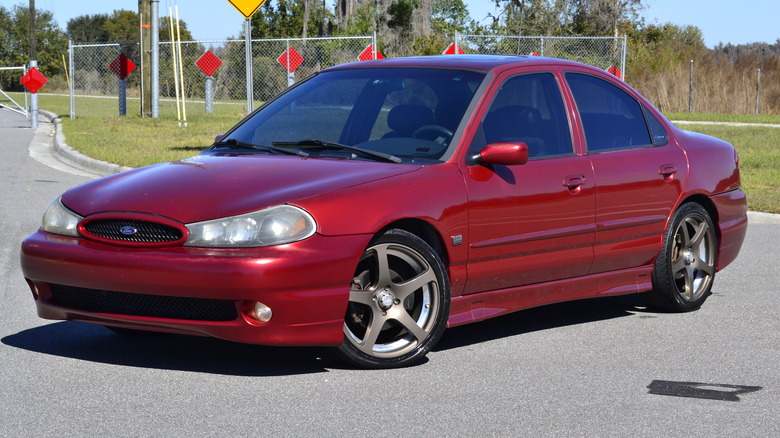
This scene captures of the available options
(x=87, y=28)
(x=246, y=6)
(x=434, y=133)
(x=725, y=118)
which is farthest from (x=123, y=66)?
(x=87, y=28)

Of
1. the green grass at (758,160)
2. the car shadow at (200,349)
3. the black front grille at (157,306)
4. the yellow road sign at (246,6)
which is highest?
the yellow road sign at (246,6)

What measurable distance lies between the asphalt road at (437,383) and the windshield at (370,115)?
107cm

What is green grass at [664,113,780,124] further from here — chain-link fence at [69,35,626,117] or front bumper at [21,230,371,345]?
front bumper at [21,230,371,345]

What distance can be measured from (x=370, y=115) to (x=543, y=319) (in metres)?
1.67

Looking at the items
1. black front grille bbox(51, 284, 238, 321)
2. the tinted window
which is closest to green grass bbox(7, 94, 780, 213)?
the tinted window

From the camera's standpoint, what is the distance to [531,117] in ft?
20.9

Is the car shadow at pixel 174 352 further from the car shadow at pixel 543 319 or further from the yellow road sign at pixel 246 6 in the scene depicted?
the yellow road sign at pixel 246 6

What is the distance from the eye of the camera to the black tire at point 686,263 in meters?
7.00

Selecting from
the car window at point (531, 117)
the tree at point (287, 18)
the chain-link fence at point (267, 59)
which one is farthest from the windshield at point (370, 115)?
the tree at point (287, 18)

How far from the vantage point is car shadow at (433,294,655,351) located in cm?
630

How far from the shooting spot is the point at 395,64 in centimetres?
652

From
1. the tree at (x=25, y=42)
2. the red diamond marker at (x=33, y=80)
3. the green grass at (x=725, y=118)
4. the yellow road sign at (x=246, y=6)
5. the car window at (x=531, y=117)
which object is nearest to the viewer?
the car window at (x=531, y=117)

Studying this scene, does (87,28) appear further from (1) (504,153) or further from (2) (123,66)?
(1) (504,153)

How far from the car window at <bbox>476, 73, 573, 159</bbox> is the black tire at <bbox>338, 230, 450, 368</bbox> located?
2.91 feet
